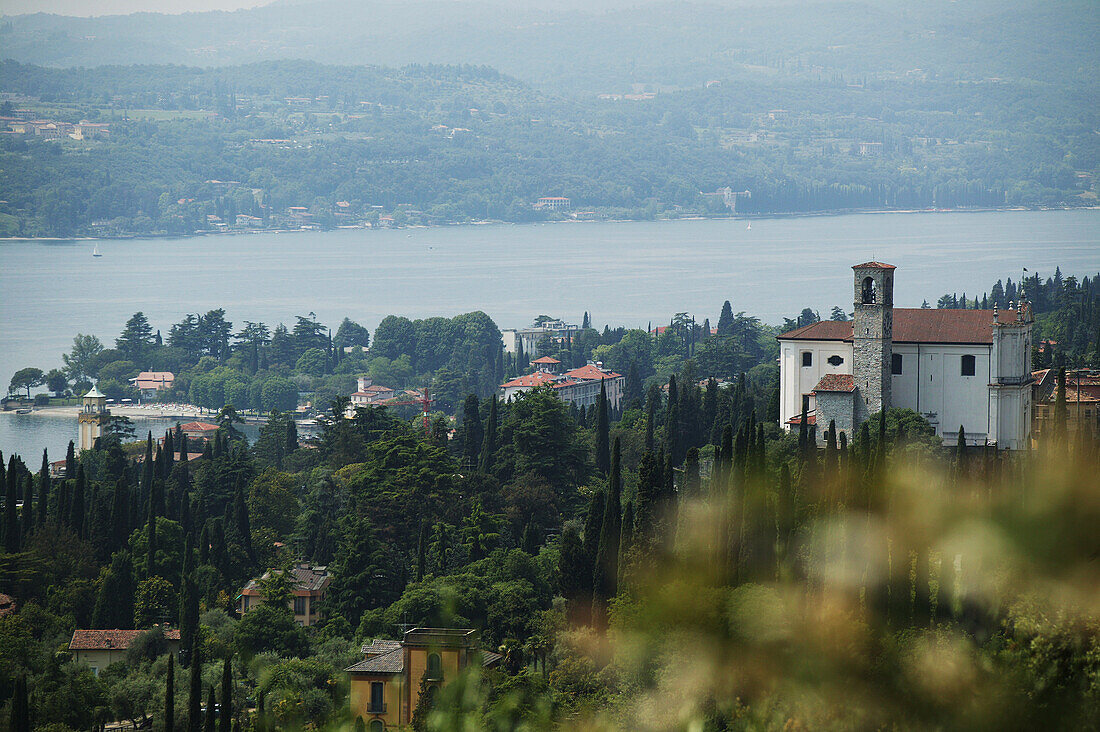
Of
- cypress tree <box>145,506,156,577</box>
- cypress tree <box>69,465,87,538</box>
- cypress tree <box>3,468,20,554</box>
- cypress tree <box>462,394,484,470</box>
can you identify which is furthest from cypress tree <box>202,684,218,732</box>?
cypress tree <box>462,394,484,470</box>

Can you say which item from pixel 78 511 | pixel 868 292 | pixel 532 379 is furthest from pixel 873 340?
pixel 532 379

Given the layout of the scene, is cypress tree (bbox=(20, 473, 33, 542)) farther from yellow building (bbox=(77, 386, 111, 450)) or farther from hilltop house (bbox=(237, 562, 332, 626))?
yellow building (bbox=(77, 386, 111, 450))

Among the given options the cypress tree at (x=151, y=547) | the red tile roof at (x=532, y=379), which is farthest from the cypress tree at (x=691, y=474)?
the red tile roof at (x=532, y=379)

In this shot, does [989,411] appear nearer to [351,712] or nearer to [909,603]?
[909,603]

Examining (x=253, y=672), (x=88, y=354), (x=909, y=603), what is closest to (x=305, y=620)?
(x=253, y=672)

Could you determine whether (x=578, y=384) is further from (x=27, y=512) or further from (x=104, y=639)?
(x=104, y=639)

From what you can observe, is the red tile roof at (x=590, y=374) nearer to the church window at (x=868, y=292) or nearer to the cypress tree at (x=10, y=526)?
the church window at (x=868, y=292)
